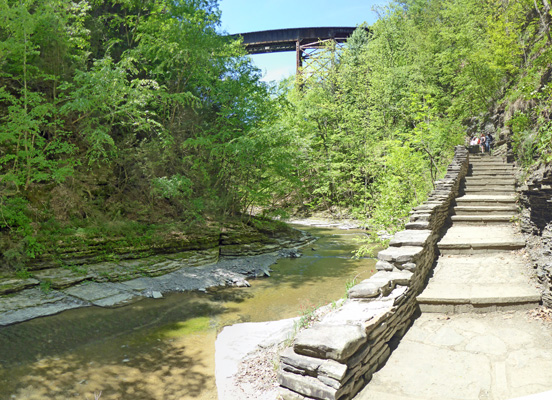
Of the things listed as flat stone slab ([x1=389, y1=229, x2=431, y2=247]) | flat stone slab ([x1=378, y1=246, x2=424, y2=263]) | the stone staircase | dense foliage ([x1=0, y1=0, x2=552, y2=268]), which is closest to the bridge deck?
dense foliage ([x1=0, y1=0, x2=552, y2=268])

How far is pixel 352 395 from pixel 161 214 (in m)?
9.94

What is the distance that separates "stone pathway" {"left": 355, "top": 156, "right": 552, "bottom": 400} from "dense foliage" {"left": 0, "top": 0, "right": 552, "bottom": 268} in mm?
1772

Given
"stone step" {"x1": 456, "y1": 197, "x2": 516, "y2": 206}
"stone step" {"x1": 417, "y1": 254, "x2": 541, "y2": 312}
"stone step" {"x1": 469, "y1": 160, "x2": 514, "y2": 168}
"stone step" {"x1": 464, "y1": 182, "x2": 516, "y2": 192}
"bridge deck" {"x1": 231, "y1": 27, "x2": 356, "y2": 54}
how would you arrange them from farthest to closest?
"bridge deck" {"x1": 231, "y1": 27, "x2": 356, "y2": 54} < "stone step" {"x1": 469, "y1": 160, "x2": 514, "y2": 168} < "stone step" {"x1": 464, "y1": 182, "x2": 516, "y2": 192} < "stone step" {"x1": 456, "y1": 197, "x2": 516, "y2": 206} < "stone step" {"x1": 417, "y1": 254, "x2": 541, "y2": 312}

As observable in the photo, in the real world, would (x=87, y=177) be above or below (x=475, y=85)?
below

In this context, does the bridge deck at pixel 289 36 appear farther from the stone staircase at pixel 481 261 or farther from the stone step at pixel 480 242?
the stone step at pixel 480 242

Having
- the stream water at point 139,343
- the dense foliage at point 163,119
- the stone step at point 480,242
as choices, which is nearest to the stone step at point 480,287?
the stone step at point 480,242

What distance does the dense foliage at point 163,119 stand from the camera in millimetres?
8164

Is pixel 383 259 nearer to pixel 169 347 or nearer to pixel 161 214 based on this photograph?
pixel 169 347

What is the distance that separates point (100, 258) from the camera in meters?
8.87

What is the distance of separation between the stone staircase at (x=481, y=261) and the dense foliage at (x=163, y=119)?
135 centimetres

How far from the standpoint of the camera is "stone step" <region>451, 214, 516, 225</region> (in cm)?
790

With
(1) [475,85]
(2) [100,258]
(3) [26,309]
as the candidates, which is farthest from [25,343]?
(1) [475,85]

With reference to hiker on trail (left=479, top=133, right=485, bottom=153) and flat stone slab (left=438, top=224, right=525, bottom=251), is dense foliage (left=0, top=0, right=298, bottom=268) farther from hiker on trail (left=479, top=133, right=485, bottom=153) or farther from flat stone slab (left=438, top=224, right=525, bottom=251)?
hiker on trail (left=479, top=133, right=485, bottom=153)

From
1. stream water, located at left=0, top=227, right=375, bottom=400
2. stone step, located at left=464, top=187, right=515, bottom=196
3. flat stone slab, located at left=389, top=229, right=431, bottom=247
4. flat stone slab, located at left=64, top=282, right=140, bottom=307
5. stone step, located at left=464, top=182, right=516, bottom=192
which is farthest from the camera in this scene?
stone step, located at left=464, top=182, right=516, bottom=192
